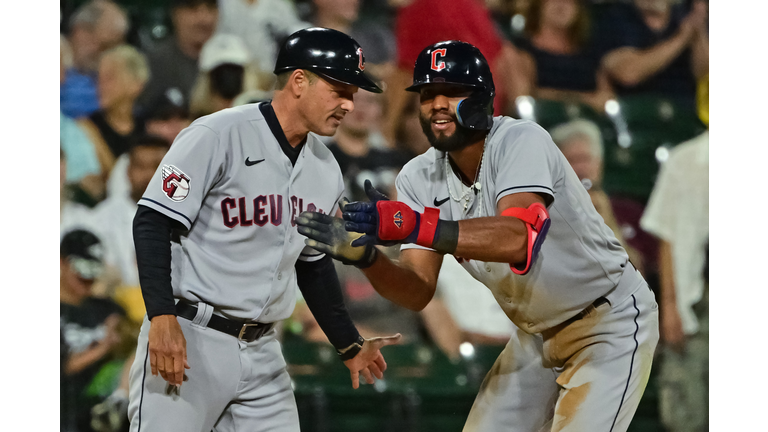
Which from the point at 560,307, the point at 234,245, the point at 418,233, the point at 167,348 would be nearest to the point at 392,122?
the point at 560,307

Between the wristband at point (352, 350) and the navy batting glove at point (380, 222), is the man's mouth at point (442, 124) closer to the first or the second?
the navy batting glove at point (380, 222)

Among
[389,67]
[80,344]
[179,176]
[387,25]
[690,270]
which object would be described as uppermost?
[387,25]

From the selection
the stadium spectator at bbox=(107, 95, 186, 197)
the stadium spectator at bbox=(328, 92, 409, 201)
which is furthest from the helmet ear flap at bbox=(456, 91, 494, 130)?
the stadium spectator at bbox=(107, 95, 186, 197)

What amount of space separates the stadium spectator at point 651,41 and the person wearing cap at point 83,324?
348 cm

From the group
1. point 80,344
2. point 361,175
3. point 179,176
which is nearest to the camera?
point 179,176

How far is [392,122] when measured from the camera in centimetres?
441

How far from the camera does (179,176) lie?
83.0 inches

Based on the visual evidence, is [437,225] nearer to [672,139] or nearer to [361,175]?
[361,175]

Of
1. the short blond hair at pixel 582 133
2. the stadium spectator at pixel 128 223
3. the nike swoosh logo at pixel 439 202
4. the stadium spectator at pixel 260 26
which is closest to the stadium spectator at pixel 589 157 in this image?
the short blond hair at pixel 582 133

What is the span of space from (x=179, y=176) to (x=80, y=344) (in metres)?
2.44

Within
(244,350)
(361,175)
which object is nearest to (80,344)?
(361,175)

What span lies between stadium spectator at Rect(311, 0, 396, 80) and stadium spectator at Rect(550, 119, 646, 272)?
3.86 ft

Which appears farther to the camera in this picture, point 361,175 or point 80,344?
point 361,175

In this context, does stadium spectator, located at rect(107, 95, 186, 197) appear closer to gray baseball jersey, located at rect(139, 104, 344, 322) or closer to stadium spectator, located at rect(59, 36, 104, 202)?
stadium spectator, located at rect(59, 36, 104, 202)
